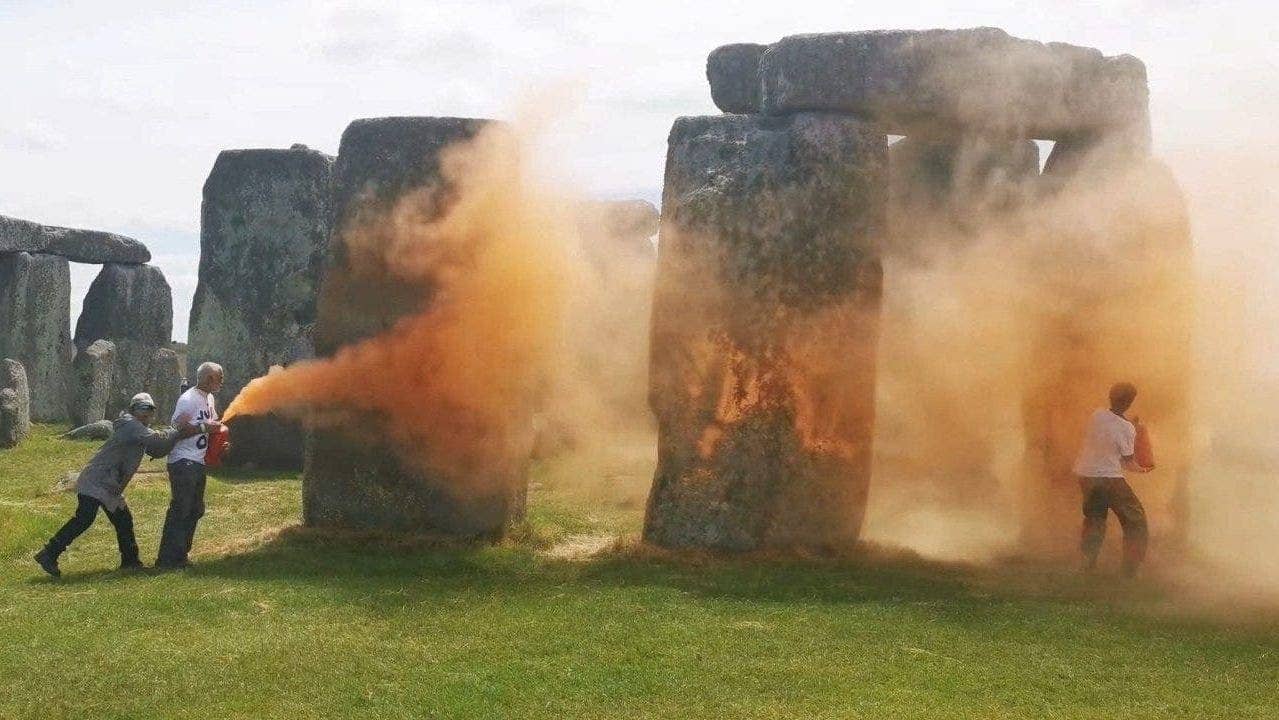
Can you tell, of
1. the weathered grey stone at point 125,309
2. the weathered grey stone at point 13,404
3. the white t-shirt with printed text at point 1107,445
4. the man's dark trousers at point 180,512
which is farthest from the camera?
the weathered grey stone at point 125,309

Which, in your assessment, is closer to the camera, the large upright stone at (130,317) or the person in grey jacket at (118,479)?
the person in grey jacket at (118,479)

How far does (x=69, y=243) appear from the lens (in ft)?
80.8

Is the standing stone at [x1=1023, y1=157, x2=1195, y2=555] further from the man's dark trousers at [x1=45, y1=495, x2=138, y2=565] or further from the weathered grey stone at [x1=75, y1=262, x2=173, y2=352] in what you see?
the weathered grey stone at [x1=75, y1=262, x2=173, y2=352]

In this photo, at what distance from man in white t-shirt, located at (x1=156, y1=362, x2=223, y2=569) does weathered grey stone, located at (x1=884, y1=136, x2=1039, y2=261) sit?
20.3 ft

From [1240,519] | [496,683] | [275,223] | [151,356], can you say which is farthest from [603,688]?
[151,356]

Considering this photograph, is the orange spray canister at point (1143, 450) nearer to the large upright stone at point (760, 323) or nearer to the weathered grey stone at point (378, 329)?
the large upright stone at point (760, 323)

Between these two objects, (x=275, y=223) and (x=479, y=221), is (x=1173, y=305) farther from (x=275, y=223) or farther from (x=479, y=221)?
(x=275, y=223)

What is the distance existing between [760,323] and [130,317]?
16.9 m

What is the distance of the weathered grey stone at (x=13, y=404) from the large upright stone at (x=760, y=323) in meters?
11.6

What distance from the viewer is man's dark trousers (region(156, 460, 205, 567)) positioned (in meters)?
10.7

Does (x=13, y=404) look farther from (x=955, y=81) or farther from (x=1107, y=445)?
(x=1107, y=445)

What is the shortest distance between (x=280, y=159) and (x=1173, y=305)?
1150 centimetres

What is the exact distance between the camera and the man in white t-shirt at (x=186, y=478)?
1068cm

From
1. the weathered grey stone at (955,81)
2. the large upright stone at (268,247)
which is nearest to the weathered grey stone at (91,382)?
the large upright stone at (268,247)
